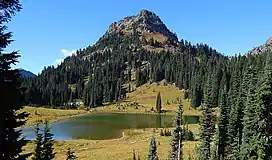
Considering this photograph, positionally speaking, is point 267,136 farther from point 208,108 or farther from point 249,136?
point 208,108

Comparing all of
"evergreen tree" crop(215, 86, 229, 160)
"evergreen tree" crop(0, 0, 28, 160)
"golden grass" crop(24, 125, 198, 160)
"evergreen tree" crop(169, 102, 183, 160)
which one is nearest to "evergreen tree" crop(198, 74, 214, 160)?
"evergreen tree" crop(169, 102, 183, 160)

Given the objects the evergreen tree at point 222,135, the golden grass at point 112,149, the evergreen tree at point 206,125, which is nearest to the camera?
the evergreen tree at point 206,125

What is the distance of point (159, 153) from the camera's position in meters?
67.7

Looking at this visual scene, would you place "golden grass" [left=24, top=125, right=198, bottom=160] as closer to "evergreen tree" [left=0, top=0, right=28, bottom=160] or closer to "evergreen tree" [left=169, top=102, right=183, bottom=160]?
"evergreen tree" [left=169, top=102, right=183, bottom=160]

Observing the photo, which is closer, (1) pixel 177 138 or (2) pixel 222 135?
(1) pixel 177 138

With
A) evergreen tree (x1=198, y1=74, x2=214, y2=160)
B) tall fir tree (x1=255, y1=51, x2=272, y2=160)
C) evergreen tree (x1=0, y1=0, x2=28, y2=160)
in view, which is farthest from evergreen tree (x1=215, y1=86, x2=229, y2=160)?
evergreen tree (x1=0, y1=0, x2=28, y2=160)

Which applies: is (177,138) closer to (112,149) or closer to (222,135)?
(222,135)

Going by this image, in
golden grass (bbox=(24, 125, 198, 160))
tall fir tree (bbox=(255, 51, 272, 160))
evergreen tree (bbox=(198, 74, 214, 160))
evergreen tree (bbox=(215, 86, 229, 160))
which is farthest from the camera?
golden grass (bbox=(24, 125, 198, 160))

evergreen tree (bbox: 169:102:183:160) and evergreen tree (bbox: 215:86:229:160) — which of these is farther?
evergreen tree (bbox: 215:86:229:160)

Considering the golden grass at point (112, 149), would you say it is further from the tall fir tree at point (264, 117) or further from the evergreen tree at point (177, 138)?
the tall fir tree at point (264, 117)

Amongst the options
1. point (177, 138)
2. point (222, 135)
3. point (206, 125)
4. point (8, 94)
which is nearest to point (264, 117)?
point (177, 138)

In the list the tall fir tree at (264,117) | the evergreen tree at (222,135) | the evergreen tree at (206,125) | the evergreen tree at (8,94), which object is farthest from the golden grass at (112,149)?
the evergreen tree at (8,94)

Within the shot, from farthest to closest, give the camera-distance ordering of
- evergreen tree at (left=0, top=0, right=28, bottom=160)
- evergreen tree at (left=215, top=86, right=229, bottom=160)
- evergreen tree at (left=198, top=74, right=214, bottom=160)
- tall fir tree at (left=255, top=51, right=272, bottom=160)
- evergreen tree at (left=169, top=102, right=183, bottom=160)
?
evergreen tree at (left=215, top=86, right=229, bottom=160) → evergreen tree at (left=198, top=74, right=214, bottom=160) → evergreen tree at (left=169, top=102, right=183, bottom=160) → tall fir tree at (left=255, top=51, right=272, bottom=160) → evergreen tree at (left=0, top=0, right=28, bottom=160)

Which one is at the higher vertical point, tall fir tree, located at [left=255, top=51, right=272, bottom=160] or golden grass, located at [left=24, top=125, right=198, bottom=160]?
tall fir tree, located at [left=255, top=51, right=272, bottom=160]
